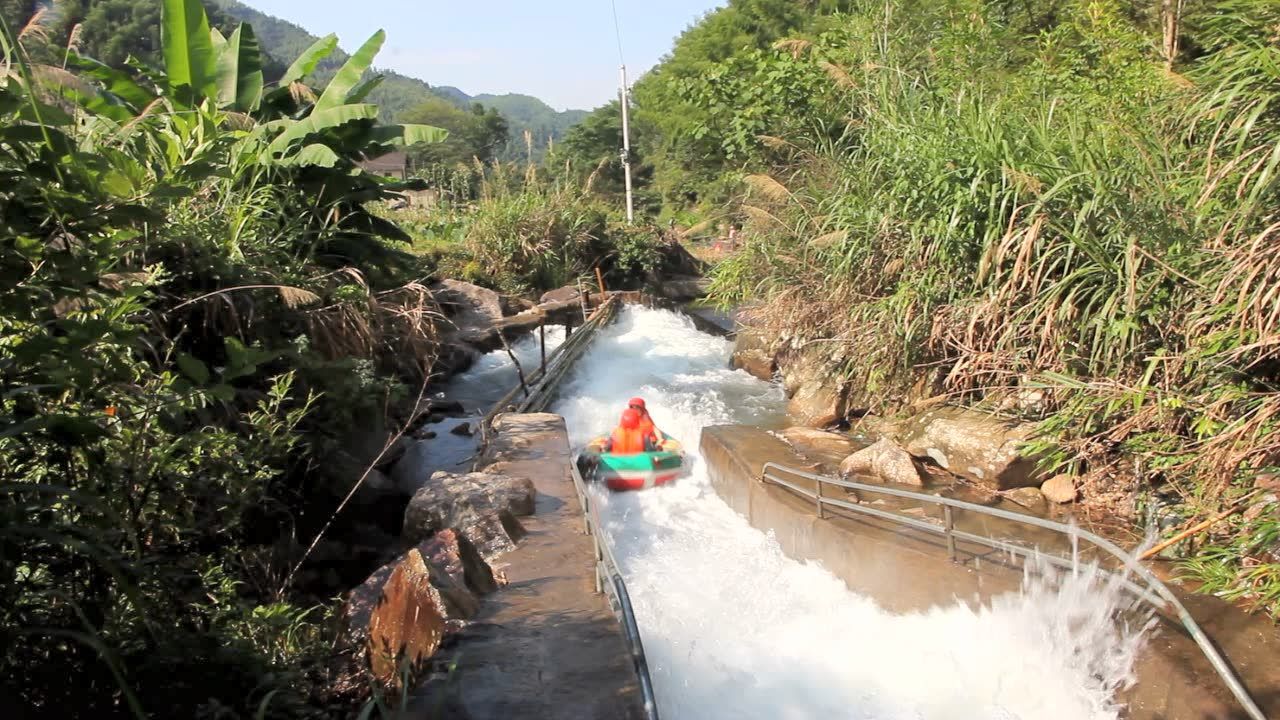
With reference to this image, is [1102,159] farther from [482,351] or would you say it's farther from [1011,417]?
[482,351]

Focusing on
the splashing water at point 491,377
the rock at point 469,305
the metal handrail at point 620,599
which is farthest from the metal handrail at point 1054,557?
the rock at point 469,305

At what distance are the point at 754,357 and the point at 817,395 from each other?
3.92m

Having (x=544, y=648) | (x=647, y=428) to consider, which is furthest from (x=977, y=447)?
(x=544, y=648)

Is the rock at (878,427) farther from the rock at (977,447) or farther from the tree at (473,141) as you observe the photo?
the tree at (473,141)

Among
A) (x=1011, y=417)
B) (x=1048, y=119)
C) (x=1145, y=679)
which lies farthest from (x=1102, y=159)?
(x=1145, y=679)

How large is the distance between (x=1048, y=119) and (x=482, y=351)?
10.2m

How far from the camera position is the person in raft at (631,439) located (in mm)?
9672

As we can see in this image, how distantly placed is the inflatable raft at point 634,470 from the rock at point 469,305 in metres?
6.80

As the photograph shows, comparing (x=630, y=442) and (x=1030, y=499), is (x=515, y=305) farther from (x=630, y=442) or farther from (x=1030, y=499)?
(x=1030, y=499)

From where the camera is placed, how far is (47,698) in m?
2.60

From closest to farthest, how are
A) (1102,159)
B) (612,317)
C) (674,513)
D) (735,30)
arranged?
(1102,159)
(674,513)
(612,317)
(735,30)

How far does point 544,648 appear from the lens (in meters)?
4.70

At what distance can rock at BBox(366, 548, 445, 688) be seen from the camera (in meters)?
4.18

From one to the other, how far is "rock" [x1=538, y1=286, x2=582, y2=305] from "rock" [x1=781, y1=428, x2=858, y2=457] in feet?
34.0
